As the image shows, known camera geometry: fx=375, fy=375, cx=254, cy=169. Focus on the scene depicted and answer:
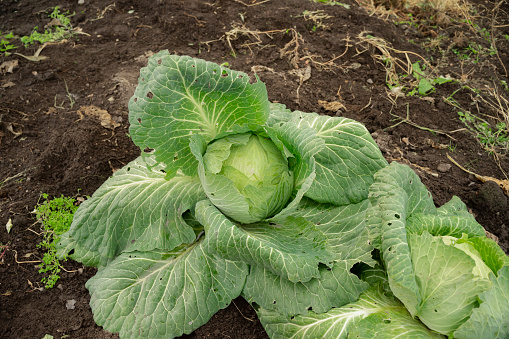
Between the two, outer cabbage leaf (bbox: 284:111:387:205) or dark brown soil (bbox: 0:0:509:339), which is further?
dark brown soil (bbox: 0:0:509:339)

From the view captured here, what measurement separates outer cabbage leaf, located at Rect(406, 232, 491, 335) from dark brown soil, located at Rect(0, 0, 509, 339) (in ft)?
3.79

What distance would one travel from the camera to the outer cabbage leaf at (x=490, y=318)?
6.40 ft

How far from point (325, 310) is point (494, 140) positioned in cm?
304

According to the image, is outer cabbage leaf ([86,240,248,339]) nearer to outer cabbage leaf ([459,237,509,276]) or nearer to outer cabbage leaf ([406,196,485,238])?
A: outer cabbage leaf ([406,196,485,238])

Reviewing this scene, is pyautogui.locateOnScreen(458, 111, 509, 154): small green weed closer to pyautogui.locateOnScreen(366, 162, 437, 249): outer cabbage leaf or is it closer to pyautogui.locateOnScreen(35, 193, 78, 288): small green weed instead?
pyautogui.locateOnScreen(366, 162, 437, 249): outer cabbage leaf

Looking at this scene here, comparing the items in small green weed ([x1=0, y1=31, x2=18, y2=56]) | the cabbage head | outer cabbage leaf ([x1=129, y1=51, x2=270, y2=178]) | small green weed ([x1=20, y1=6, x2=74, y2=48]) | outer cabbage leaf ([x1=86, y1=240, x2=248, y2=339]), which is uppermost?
outer cabbage leaf ([x1=129, y1=51, x2=270, y2=178])

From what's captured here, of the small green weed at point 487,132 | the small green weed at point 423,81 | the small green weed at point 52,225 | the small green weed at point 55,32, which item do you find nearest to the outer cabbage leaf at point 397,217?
the small green weed at point 487,132

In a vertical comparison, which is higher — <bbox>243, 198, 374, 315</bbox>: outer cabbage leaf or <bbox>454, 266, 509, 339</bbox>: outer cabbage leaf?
<bbox>454, 266, 509, 339</bbox>: outer cabbage leaf

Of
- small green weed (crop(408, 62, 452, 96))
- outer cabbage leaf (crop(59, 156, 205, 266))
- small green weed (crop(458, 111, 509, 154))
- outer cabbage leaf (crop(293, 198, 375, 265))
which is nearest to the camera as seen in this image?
outer cabbage leaf (crop(293, 198, 375, 265))

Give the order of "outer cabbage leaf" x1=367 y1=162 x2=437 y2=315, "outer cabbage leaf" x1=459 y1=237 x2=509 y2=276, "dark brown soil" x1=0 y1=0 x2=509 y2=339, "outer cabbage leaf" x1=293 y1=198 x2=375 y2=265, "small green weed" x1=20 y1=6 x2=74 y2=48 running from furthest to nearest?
"small green weed" x1=20 y1=6 x2=74 y2=48
"dark brown soil" x1=0 y1=0 x2=509 y2=339
"outer cabbage leaf" x1=293 y1=198 x2=375 y2=265
"outer cabbage leaf" x1=459 y1=237 x2=509 y2=276
"outer cabbage leaf" x1=367 y1=162 x2=437 y2=315

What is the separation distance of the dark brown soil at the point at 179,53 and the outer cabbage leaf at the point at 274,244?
68 cm

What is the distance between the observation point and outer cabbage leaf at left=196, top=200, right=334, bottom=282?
2178 millimetres

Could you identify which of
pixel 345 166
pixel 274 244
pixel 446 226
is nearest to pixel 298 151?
pixel 345 166

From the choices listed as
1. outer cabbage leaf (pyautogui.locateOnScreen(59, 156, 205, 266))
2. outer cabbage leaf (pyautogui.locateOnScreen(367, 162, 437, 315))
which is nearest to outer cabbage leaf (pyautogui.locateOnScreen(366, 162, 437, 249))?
outer cabbage leaf (pyautogui.locateOnScreen(367, 162, 437, 315))
